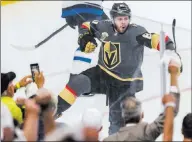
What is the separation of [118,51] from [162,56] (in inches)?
8.2

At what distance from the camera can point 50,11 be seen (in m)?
3.18

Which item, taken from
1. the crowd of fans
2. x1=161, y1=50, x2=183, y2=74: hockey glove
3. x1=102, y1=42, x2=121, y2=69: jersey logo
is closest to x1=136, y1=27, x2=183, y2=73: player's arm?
x1=161, y1=50, x2=183, y2=74: hockey glove

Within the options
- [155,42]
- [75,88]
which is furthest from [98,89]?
[155,42]

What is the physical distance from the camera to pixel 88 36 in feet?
9.06

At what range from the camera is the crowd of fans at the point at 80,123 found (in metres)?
1.58

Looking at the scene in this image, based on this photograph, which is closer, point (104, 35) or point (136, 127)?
point (136, 127)

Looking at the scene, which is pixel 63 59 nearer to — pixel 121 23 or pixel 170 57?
pixel 121 23

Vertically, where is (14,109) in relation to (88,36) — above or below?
below

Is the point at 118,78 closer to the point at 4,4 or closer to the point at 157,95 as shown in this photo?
the point at 157,95

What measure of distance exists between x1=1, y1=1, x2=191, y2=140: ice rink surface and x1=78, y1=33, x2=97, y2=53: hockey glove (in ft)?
0.15

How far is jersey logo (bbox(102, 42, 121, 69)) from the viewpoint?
2.70m

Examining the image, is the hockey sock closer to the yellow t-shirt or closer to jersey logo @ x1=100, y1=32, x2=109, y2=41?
jersey logo @ x1=100, y1=32, x2=109, y2=41

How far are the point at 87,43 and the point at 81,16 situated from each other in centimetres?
14

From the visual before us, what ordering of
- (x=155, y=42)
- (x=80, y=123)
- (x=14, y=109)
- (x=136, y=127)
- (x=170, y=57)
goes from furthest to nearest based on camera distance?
(x=155, y=42) < (x=170, y=57) < (x=14, y=109) < (x=136, y=127) < (x=80, y=123)
